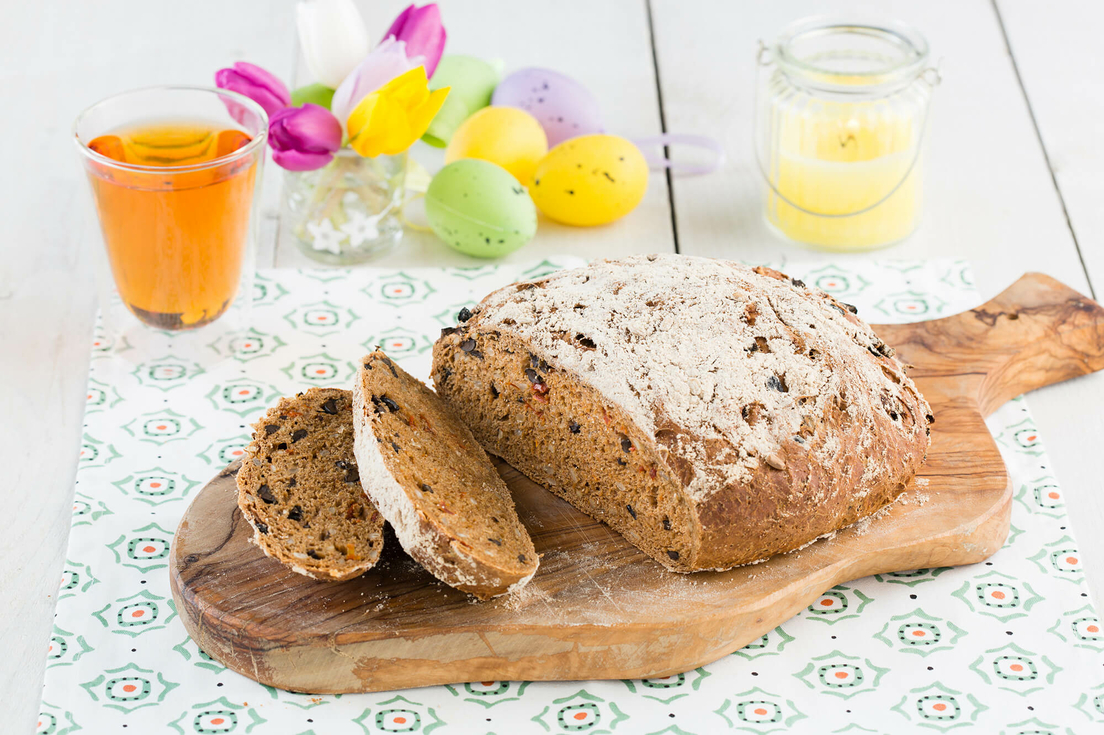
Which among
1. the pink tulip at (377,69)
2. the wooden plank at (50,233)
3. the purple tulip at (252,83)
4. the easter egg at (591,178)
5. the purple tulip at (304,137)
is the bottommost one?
the wooden plank at (50,233)

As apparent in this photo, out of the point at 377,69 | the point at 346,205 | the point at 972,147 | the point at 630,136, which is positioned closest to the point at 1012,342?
the point at 972,147

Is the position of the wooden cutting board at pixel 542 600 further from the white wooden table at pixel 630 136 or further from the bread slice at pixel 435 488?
the white wooden table at pixel 630 136

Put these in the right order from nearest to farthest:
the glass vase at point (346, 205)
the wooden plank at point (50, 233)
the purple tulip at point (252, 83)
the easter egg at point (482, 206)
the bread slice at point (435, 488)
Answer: the bread slice at point (435, 488), the wooden plank at point (50, 233), the purple tulip at point (252, 83), the easter egg at point (482, 206), the glass vase at point (346, 205)

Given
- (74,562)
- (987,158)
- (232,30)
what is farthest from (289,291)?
(987,158)

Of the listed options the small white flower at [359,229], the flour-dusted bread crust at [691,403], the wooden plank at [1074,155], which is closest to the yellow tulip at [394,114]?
the small white flower at [359,229]

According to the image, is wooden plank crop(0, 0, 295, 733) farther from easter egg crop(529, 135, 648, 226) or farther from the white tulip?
easter egg crop(529, 135, 648, 226)
